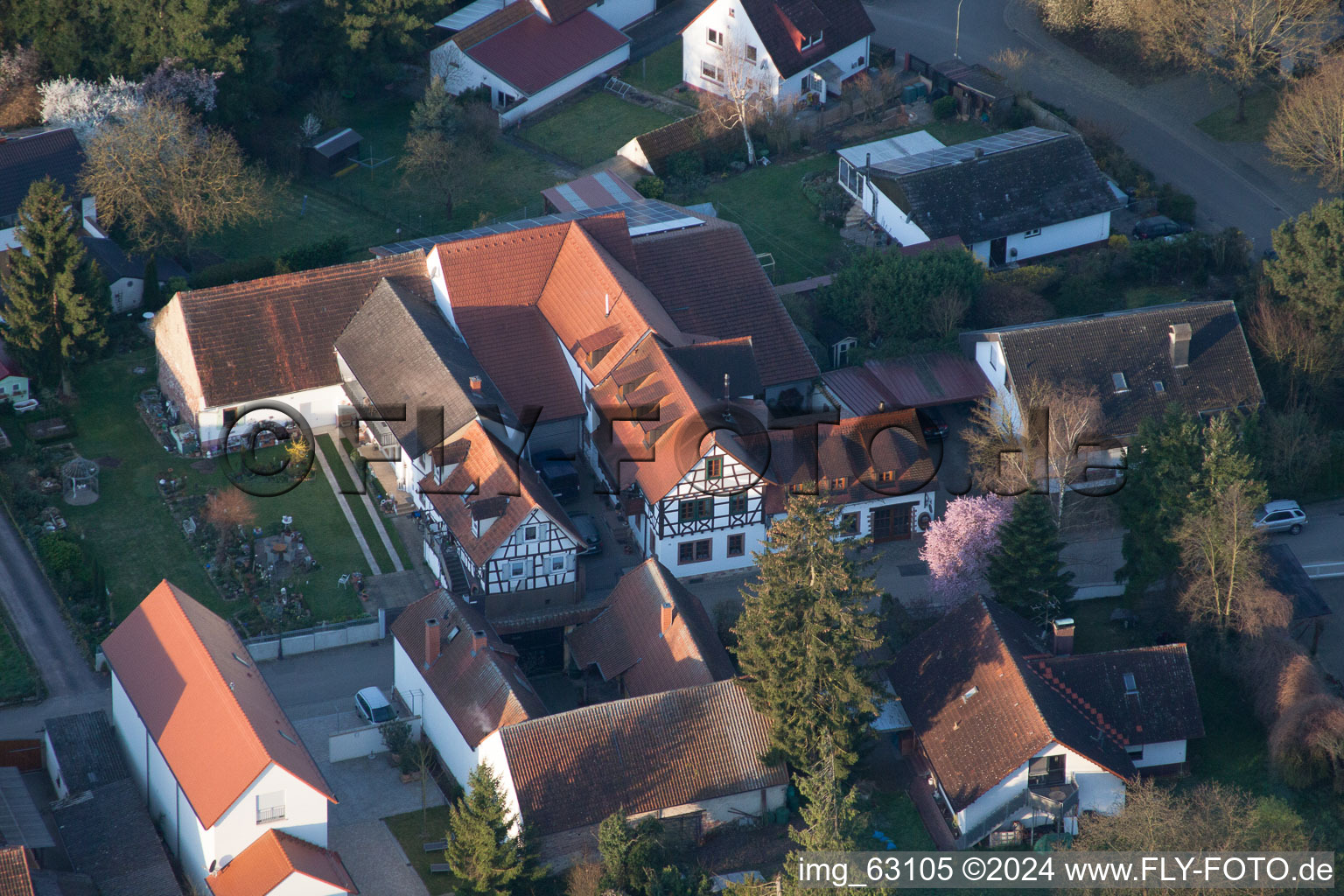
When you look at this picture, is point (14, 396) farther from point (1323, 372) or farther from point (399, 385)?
point (1323, 372)

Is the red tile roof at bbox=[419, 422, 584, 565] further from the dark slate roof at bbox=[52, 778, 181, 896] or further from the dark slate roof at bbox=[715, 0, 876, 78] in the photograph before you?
the dark slate roof at bbox=[715, 0, 876, 78]

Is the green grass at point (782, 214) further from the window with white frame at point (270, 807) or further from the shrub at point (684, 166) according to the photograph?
the window with white frame at point (270, 807)

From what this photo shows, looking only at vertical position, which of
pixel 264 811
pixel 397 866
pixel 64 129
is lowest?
pixel 397 866

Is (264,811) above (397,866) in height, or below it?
above

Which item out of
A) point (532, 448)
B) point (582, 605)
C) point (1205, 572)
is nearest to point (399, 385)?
point (532, 448)

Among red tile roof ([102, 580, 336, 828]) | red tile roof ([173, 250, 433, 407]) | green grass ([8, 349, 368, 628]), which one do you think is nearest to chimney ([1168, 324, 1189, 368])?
red tile roof ([173, 250, 433, 407])

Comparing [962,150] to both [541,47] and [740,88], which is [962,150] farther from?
[541,47]
